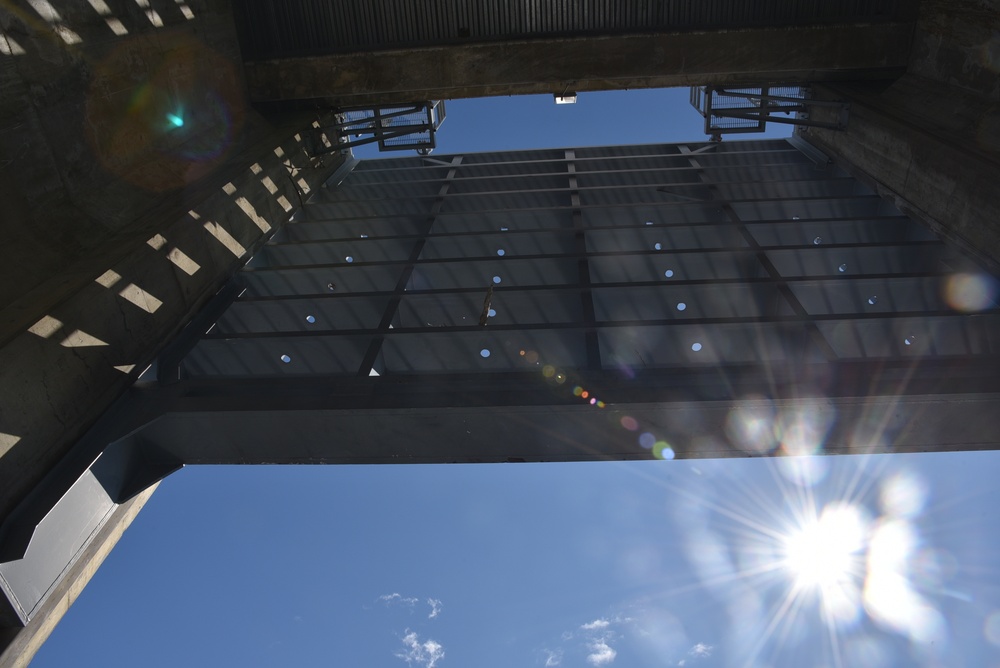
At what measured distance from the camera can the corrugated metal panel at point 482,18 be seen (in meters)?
11.5

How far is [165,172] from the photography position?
9.76m

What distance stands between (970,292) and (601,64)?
25.1ft

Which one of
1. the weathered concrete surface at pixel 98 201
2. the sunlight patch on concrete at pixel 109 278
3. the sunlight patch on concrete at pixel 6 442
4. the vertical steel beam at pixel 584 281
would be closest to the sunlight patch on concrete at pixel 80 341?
the weathered concrete surface at pixel 98 201

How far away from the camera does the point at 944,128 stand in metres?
9.41

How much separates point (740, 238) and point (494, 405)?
6.65 meters

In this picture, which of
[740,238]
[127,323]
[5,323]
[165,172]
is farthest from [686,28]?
[5,323]

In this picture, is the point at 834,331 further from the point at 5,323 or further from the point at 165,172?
the point at 165,172

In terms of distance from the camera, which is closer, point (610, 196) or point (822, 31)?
point (822, 31)

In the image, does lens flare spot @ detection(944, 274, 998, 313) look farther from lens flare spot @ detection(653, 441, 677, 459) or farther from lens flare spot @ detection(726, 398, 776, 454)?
lens flare spot @ detection(653, 441, 677, 459)

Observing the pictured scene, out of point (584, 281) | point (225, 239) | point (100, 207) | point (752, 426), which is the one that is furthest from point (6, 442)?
point (752, 426)

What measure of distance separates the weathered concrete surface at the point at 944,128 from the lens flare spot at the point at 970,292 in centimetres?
32

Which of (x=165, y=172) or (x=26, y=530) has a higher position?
(x=165, y=172)

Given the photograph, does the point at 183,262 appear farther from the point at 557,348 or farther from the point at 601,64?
the point at 601,64

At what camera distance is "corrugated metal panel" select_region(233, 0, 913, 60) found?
11492 mm
